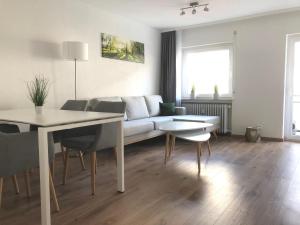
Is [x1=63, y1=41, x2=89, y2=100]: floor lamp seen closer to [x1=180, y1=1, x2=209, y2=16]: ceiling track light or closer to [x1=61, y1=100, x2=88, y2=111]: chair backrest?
[x1=61, y1=100, x2=88, y2=111]: chair backrest

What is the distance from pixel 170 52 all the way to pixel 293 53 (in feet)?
8.21

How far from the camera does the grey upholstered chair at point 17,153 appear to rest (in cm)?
173

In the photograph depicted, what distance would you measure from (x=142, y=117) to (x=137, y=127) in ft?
2.92

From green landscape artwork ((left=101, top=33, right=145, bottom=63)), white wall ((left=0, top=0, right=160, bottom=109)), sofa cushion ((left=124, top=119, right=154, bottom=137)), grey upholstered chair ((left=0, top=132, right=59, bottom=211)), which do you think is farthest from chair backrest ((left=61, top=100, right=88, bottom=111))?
green landscape artwork ((left=101, top=33, right=145, bottom=63))

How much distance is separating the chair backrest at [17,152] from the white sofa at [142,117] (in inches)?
71.5

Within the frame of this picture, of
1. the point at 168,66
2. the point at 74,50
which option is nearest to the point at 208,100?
the point at 168,66

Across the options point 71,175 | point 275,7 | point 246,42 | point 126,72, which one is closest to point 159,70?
point 126,72

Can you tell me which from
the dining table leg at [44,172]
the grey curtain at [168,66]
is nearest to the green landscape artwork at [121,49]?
the grey curtain at [168,66]

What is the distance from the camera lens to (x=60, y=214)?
2031 millimetres

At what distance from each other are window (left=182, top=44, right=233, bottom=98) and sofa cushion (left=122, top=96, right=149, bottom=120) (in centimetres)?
148

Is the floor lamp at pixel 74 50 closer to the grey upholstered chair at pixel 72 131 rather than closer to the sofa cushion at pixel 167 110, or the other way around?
the grey upholstered chair at pixel 72 131

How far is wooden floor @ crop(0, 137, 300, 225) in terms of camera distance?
1.96 metres

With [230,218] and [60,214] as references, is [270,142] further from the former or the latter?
[60,214]

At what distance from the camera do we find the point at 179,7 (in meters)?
4.32
